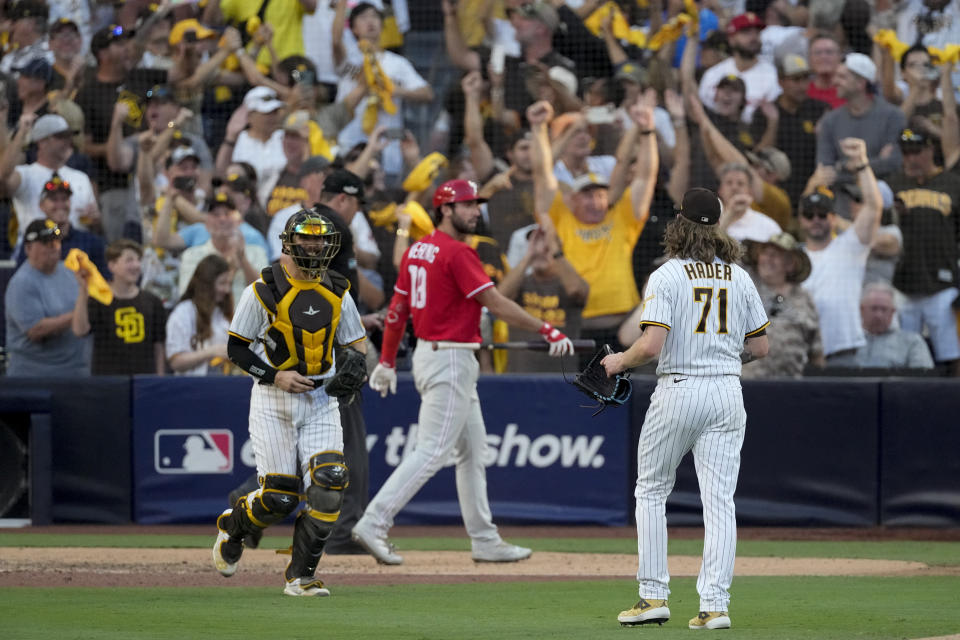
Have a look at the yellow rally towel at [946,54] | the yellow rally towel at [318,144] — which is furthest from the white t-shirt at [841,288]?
the yellow rally towel at [318,144]

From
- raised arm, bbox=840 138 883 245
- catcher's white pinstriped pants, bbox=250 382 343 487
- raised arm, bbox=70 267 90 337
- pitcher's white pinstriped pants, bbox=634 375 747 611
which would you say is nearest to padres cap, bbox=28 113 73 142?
raised arm, bbox=70 267 90 337

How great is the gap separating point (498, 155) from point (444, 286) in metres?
4.74

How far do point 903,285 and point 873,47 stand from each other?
2.75 metres

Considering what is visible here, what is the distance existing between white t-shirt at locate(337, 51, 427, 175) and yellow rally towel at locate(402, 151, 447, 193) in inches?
36.7

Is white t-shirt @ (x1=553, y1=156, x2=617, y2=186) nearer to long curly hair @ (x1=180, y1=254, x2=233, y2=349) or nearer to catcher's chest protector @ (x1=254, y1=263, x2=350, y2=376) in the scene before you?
long curly hair @ (x1=180, y1=254, x2=233, y2=349)

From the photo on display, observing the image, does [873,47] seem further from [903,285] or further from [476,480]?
[476,480]

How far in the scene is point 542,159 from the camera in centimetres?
1191

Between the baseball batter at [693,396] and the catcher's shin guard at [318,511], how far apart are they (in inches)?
67.1

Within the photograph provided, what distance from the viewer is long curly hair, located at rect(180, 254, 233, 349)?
37.3 ft

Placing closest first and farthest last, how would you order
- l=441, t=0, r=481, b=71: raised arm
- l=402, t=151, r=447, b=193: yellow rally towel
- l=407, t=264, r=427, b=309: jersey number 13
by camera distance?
1. l=407, t=264, r=427, b=309: jersey number 13
2. l=402, t=151, r=447, b=193: yellow rally towel
3. l=441, t=0, r=481, b=71: raised arm

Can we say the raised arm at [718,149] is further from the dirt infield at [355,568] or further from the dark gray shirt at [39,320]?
the dark gray shirt at [39,320]

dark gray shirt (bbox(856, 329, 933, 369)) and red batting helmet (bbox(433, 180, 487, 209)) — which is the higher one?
red batting helmet (bbox(433, 180, 487, 209))

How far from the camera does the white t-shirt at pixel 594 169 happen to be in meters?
12.6

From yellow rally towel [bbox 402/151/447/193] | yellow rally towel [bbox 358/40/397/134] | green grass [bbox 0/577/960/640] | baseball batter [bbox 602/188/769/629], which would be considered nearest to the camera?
green grass [bbox 0/577/960/640]
